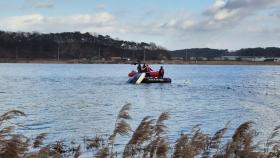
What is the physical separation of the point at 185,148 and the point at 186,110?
20.5m

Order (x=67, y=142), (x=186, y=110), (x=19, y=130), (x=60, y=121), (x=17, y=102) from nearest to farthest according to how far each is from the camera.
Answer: (x=67, y=142), (x=19, y=130), (x=60, y=121), (x=186, y=110), (x=17, y=102)

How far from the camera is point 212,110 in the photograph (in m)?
32.3

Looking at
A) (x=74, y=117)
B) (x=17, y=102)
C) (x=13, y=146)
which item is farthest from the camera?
(x=17, y=102)

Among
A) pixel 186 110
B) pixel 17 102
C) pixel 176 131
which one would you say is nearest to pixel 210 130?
pixel 176 131

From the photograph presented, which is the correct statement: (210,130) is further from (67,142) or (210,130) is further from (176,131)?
(67,142)

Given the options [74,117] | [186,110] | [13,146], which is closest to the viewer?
[13,146]

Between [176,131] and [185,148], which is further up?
[185,148]

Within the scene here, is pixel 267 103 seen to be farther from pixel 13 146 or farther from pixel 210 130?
pixel 13 146

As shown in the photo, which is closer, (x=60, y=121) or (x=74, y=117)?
(x=60, y=121)

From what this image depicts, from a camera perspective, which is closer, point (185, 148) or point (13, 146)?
point (13, 146)

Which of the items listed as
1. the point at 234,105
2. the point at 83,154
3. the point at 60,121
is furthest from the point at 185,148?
the point at 234,105

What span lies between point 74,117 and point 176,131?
7.37m

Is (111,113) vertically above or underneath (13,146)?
underneath

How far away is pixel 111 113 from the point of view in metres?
29.2
